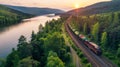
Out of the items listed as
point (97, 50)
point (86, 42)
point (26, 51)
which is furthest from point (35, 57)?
point (86, 42)

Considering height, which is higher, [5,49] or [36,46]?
[36,46]

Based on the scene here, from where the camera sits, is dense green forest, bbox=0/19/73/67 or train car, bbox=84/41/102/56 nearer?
dense green forest, bbox=0/19/73/67

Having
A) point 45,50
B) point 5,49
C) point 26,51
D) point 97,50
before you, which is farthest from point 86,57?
point 5,49

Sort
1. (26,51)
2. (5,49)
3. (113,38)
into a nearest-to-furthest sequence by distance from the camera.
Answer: (26,51)
(113,38)
(5,49)

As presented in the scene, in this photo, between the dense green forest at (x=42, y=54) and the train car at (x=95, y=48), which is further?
the train car at (x=95, y=48)

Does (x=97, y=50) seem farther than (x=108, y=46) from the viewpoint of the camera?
No

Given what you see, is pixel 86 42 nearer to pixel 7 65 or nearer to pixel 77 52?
pixel 77 52

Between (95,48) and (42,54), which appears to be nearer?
(42,54)

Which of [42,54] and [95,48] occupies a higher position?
[95,48]

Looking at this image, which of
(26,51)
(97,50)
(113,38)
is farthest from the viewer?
(113,38)
